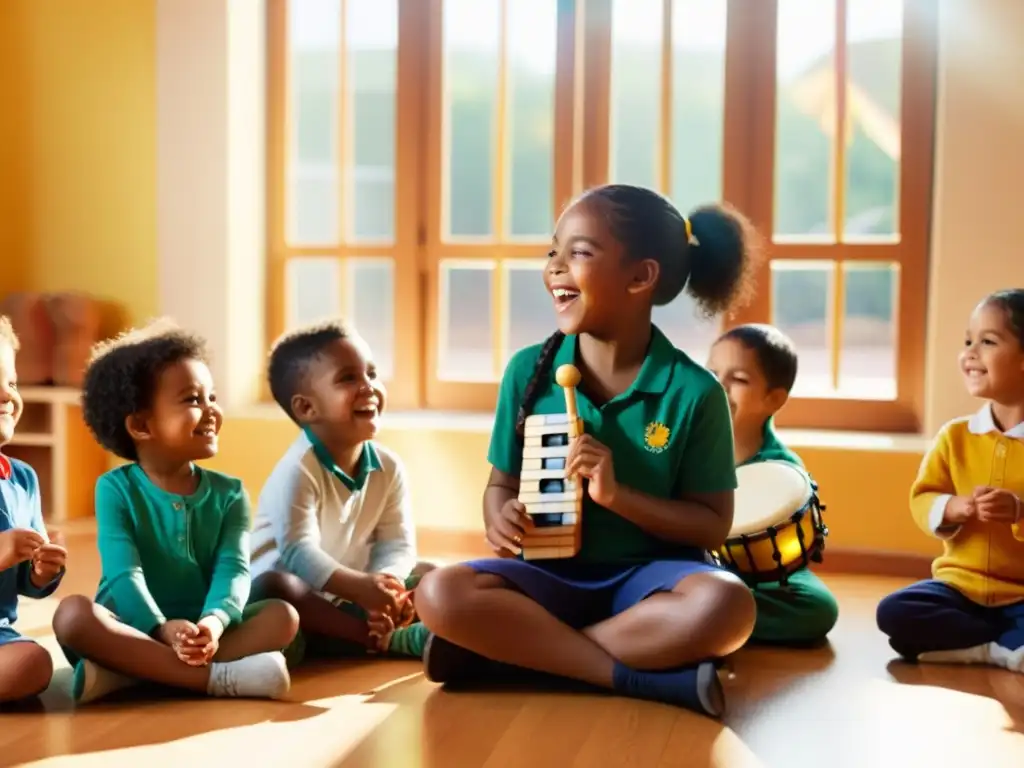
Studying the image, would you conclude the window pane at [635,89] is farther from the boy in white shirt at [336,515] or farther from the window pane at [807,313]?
the boy in white shirt at [336,515]

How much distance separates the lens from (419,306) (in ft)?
13.1

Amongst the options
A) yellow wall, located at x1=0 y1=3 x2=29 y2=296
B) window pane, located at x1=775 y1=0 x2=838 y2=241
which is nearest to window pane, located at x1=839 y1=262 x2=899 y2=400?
window pane, located at x1=775 y1=0 x2=838 y2=241

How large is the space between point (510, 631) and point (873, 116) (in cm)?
214

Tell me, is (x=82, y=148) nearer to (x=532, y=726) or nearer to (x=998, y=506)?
(x=532, y=726)

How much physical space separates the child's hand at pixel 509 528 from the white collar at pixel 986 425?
945mm

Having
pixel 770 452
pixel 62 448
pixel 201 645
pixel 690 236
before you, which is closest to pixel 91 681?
pixel 201 645

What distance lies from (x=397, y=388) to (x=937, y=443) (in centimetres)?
197

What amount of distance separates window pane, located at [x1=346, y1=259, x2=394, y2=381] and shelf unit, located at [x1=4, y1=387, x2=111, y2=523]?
0.91 m

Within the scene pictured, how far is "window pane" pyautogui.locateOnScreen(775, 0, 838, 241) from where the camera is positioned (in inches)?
141

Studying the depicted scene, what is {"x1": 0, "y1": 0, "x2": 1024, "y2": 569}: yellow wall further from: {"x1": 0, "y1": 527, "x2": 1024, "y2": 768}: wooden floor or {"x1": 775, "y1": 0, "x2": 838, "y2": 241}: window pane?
{"x1": 0, "y1": 527, "x2": 1024, "y2": 768}: wooden floor

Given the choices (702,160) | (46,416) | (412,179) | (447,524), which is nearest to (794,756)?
(447,524)

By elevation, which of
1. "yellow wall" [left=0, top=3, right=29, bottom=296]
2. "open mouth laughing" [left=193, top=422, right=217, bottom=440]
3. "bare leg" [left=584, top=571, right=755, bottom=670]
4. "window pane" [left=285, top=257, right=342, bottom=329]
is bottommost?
"bare leg" [left=584, top=571, right=755, bottom=670]

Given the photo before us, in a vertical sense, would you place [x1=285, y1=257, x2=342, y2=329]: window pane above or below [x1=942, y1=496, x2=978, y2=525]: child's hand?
above

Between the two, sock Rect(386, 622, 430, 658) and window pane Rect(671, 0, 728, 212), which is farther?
window pane Rect(671, 0, 728, 212)
